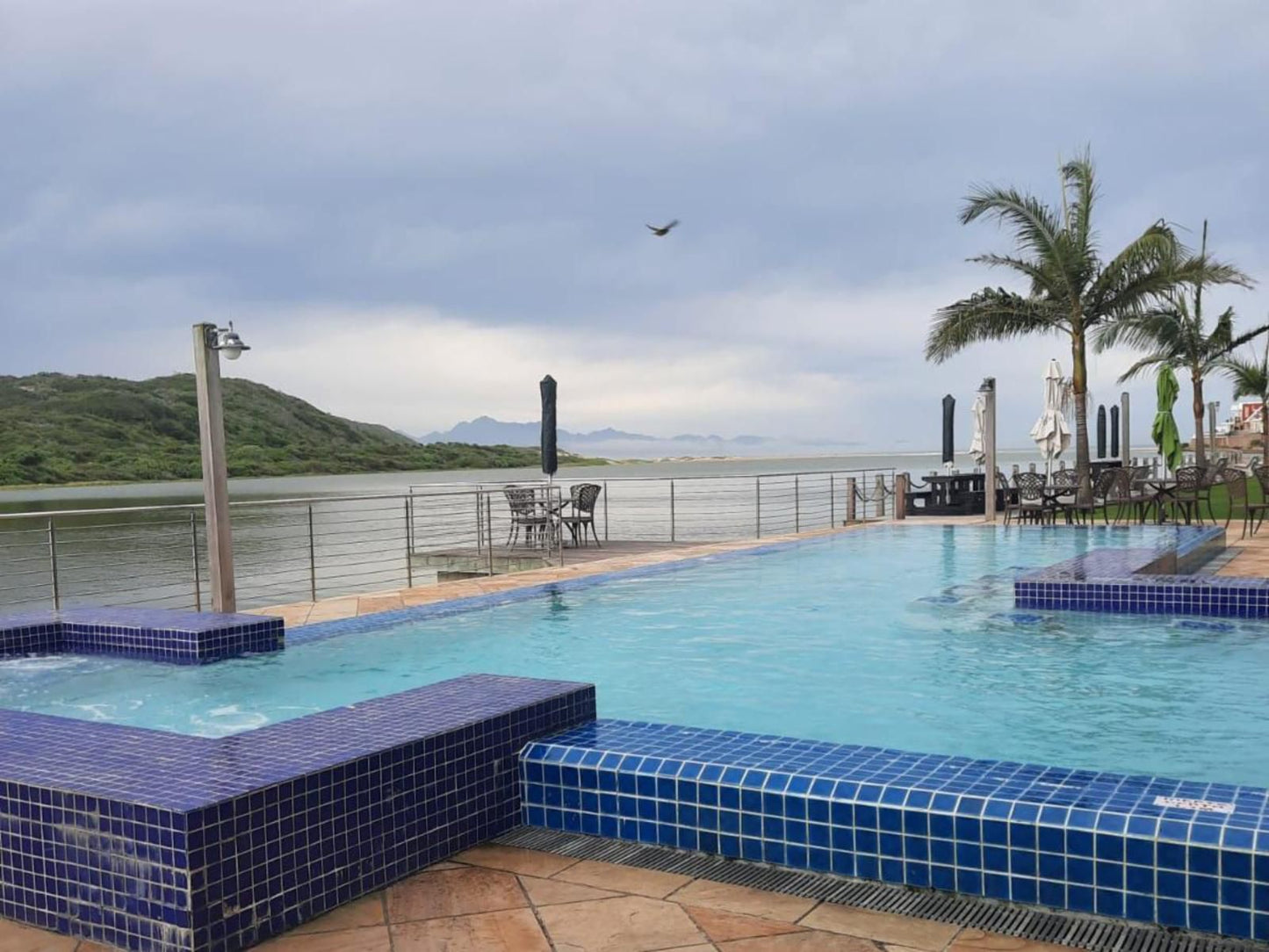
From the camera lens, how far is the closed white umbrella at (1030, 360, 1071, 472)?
14.5 m

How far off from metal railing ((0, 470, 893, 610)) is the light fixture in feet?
2.91

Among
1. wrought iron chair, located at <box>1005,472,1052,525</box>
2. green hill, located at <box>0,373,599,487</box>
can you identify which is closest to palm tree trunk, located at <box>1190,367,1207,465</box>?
wrought iron chair, located at <box>1005,472,1052,525</box>

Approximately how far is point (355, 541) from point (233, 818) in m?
12.6

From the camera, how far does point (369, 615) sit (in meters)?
6.28

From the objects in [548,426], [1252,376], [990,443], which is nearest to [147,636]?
[548,426]

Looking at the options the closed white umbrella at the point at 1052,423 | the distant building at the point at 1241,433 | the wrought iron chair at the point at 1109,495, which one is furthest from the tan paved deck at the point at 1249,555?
the distant building at the point at 1241,433

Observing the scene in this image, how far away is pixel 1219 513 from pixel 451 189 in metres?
11.1

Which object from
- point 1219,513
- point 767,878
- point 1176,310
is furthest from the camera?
point 1176,310

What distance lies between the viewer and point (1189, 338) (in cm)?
1886

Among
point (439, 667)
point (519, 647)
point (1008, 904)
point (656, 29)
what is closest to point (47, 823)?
point (1008, 904)

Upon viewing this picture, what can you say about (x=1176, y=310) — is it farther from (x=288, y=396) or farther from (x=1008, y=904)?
(x=288, y=396)

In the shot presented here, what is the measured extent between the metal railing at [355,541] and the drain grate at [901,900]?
239 cm

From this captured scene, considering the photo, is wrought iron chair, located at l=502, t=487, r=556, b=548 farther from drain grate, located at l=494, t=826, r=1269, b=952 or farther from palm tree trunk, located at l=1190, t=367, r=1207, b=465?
palm tree trunk, located at l=1190, t=367, r=1207, b=465

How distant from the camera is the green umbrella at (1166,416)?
14.9 meters
